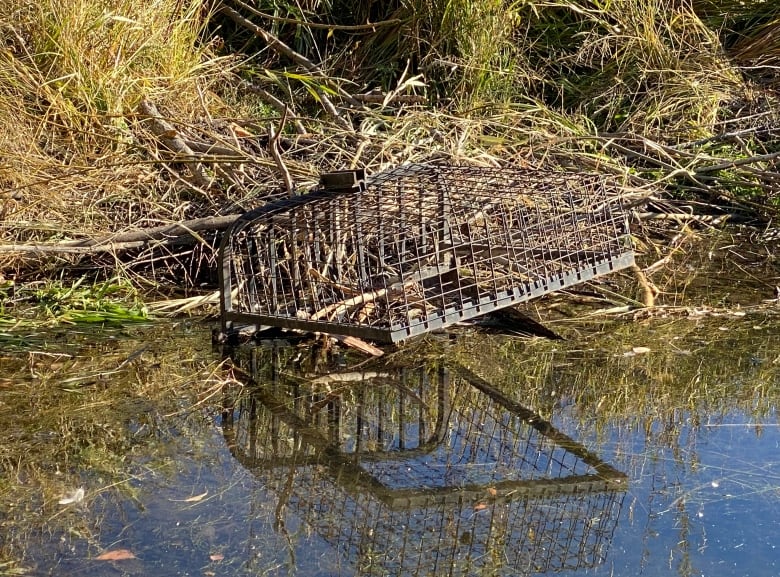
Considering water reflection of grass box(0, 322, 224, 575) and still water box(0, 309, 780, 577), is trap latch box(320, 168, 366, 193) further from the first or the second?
water reflection of grass box(0, 322, 224, 575)

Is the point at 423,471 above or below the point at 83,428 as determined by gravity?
above

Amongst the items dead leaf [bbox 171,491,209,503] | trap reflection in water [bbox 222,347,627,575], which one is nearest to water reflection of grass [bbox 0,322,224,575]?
dead leaf [bbox 171,491,209,503]

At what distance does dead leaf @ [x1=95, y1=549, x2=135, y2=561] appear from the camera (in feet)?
9.41

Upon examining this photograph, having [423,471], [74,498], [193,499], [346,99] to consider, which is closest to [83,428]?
[74,498]

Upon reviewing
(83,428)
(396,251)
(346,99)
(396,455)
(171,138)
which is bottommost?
(83,428)

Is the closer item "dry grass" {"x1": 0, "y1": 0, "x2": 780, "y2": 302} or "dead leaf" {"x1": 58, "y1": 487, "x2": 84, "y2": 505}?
"dead leaf" {"x1": 58, "y1": 487, "x2": 84, "y2": 505}

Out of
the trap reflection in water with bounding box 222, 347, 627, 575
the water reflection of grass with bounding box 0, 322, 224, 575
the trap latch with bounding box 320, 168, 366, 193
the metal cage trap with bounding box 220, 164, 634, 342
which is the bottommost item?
the water reflection of grass with bounding box 0, 322, 224, 575

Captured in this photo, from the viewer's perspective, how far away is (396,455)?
3.61 metres

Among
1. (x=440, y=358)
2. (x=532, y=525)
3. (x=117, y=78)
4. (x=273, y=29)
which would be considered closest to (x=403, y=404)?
(x=440, y=358)

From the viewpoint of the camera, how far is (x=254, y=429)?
3.86 metres

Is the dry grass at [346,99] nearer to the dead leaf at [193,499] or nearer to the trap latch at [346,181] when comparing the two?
the trap latch at [346,181]

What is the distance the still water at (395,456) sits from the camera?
115 inches

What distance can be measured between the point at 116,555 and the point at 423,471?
1.05 metres

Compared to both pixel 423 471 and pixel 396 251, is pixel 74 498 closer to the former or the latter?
pixel 423 471
